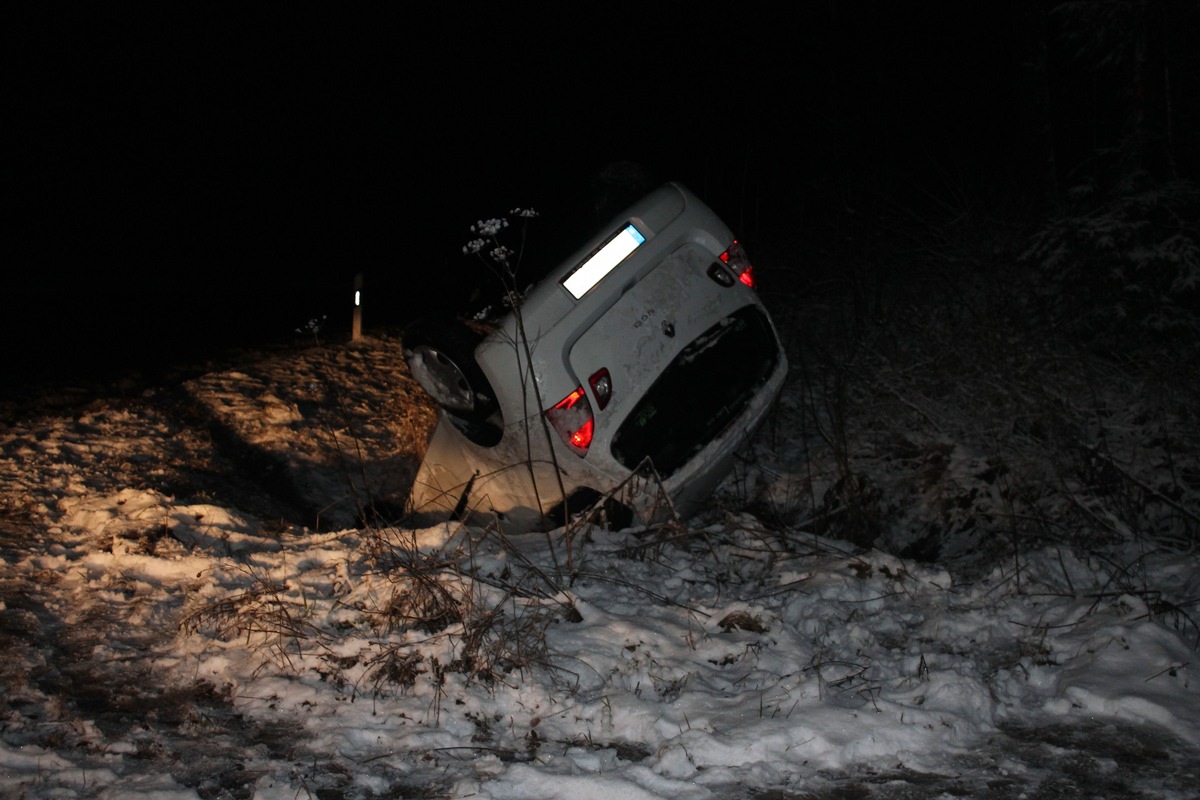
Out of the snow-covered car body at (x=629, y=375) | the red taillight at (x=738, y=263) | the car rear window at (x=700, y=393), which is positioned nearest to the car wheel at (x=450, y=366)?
the snow-covered car body at (x=629, y=375)

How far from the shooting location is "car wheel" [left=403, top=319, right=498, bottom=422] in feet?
17.1

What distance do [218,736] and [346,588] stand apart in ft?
3.67

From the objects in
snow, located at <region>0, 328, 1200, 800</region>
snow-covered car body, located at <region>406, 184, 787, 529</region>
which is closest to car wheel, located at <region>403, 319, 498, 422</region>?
snow-covered car body, located at <region>406, 184, 787, 529</region>

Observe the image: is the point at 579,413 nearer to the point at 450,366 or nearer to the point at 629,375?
the point at 629,375

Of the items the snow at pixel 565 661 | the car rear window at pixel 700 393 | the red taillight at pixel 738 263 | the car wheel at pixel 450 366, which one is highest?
the red taillight at pixel 738 263

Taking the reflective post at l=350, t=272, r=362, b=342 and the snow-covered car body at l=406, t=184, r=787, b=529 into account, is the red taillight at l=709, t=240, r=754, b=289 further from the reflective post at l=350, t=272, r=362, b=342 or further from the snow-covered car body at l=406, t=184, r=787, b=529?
the reflective post at l=350, t=272, r=362, b=342

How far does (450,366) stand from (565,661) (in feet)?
6.61

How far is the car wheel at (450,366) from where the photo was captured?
5.20 meters

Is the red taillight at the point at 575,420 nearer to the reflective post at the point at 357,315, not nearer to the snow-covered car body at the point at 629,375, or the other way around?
the snow-covered car body at the point at 629,375

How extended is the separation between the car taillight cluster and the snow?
0.55 meters

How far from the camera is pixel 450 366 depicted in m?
5.38

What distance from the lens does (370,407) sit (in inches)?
306

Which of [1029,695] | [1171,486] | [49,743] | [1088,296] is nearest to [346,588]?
[49,743]

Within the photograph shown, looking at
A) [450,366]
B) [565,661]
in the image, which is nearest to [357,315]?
[450,366]
